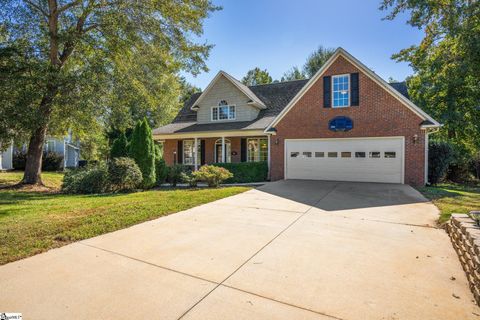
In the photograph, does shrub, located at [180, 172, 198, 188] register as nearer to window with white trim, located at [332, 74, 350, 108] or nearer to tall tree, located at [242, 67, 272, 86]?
window with white trim, located at [332, 74, 350, 108]

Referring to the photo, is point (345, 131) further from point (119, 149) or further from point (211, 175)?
point (119, 149)

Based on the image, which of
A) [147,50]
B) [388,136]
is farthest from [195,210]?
[147,50]

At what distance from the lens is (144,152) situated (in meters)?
12.7

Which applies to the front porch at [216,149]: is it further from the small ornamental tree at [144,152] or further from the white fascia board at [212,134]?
the small ornamental tree at [144,152]

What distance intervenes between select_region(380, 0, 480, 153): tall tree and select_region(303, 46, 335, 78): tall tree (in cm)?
1579

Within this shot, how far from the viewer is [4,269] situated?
3.57 metres

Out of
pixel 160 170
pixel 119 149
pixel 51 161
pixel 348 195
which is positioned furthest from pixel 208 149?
pixel 51 161

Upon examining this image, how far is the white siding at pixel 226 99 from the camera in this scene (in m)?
17.4

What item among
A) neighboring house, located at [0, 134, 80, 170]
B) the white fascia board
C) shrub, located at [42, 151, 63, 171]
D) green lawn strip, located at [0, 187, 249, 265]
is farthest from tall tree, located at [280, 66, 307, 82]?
green lawn strip, located at [0, 187, 249, 265]

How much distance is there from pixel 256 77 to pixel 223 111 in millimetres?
22887

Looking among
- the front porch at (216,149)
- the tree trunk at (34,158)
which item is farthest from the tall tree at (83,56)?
the front porch at (216,149)

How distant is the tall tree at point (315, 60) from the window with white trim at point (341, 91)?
21950 millimetres

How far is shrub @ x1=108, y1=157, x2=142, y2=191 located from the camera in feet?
37.8

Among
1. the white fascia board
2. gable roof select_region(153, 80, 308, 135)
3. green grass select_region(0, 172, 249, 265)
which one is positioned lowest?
green grass select_region(0, 172, 249, 265)
